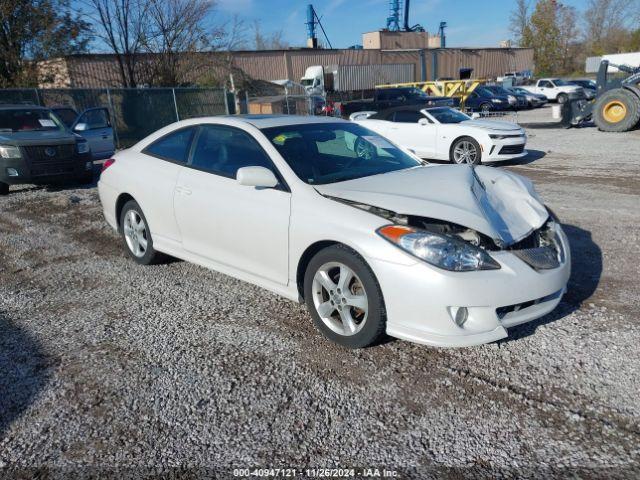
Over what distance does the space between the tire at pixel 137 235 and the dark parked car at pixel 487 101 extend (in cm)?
2542

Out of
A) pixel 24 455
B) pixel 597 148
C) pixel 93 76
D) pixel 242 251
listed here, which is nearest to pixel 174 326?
pixel 242 251

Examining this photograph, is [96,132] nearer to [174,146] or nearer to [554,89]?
[174,146]

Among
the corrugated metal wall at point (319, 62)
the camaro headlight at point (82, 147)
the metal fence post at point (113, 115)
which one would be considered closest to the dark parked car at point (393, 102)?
the metal fence post at point (113, 115)

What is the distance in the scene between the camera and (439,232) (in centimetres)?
311

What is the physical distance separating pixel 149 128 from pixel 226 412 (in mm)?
17770

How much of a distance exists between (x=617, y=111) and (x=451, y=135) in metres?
8.14

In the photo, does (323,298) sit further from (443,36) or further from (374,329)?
(443,36)

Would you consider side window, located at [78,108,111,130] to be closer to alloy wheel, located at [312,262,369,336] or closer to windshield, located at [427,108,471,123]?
windshield, located at [427,108,471,123]

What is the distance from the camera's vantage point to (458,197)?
134 inches

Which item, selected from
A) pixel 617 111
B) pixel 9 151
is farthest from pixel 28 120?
pixel 617 111

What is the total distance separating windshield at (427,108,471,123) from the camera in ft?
37.7

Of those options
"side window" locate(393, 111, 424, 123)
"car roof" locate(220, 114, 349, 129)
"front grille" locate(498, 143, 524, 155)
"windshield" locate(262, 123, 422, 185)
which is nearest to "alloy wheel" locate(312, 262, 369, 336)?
"windshield" locate(262, 123, 422, 185)

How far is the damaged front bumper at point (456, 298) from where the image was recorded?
2.89 metres

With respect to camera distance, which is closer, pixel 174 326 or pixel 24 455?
pixel 24 455
